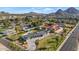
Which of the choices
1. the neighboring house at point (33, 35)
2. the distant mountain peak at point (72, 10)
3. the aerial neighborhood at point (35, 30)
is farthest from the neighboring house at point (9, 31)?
the distant mountain peak at point (72, 10)

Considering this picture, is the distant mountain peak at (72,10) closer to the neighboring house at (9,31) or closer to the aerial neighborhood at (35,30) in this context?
the aerial neighborhood at (35,30)

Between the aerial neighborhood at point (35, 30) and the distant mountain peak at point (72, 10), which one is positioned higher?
the distant mountain peak at point (72, 10)

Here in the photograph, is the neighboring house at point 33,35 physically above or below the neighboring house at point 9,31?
below

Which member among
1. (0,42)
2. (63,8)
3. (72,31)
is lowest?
(0,42)

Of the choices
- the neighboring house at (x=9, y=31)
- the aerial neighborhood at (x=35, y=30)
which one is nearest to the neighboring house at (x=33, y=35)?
the aerial neighborhood at (x=35, y=30)

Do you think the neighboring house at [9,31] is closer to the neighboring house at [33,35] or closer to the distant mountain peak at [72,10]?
the neighboring house at [33,35]

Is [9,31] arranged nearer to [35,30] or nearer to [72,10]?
[35,30]

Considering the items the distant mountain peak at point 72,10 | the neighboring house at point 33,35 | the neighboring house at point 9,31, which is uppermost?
the distant mountain peak at point 72,10

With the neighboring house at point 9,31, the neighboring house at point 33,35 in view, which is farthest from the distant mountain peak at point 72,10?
the neighboring house at point 9,31
